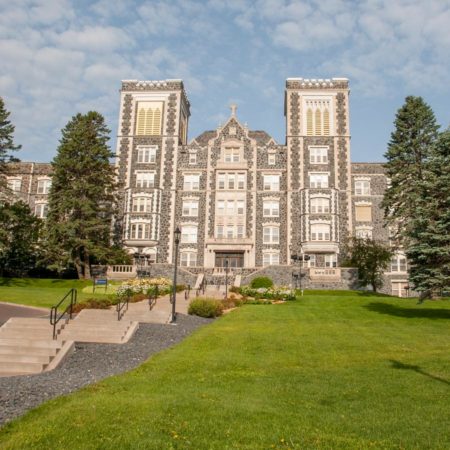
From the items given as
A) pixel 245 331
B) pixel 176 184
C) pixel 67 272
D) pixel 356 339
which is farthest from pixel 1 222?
pixel 356 339

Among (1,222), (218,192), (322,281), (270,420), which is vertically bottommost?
(270,420)

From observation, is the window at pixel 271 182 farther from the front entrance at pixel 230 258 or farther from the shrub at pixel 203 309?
the shrub at pixel 203 309

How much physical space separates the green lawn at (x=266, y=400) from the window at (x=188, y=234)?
33498mm

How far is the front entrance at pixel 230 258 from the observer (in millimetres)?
50172

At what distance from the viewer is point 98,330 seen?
57.6ft

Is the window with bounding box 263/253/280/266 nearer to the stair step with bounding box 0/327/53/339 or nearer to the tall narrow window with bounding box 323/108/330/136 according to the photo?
the tall narrow window with bounding box 323/108/330/136

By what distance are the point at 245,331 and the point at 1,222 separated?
3272cm

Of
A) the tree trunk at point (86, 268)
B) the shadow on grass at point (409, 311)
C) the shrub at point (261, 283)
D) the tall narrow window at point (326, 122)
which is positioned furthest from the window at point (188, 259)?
the shadow on grass at point (409, 311)

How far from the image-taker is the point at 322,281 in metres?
43.5

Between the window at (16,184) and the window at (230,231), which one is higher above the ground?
the window at (16,184)

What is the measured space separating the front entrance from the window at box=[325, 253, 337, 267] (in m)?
8.46

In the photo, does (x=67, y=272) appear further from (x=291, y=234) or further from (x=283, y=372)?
(x=283, y=372)

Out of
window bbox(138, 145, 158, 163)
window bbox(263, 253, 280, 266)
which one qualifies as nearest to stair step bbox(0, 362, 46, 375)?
window bbox(263, 253, 280, 266)

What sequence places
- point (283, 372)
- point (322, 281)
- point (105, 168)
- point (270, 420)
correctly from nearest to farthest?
point (270, 420) → point (283, 372) → point (322, 281) → point (105, 168)
